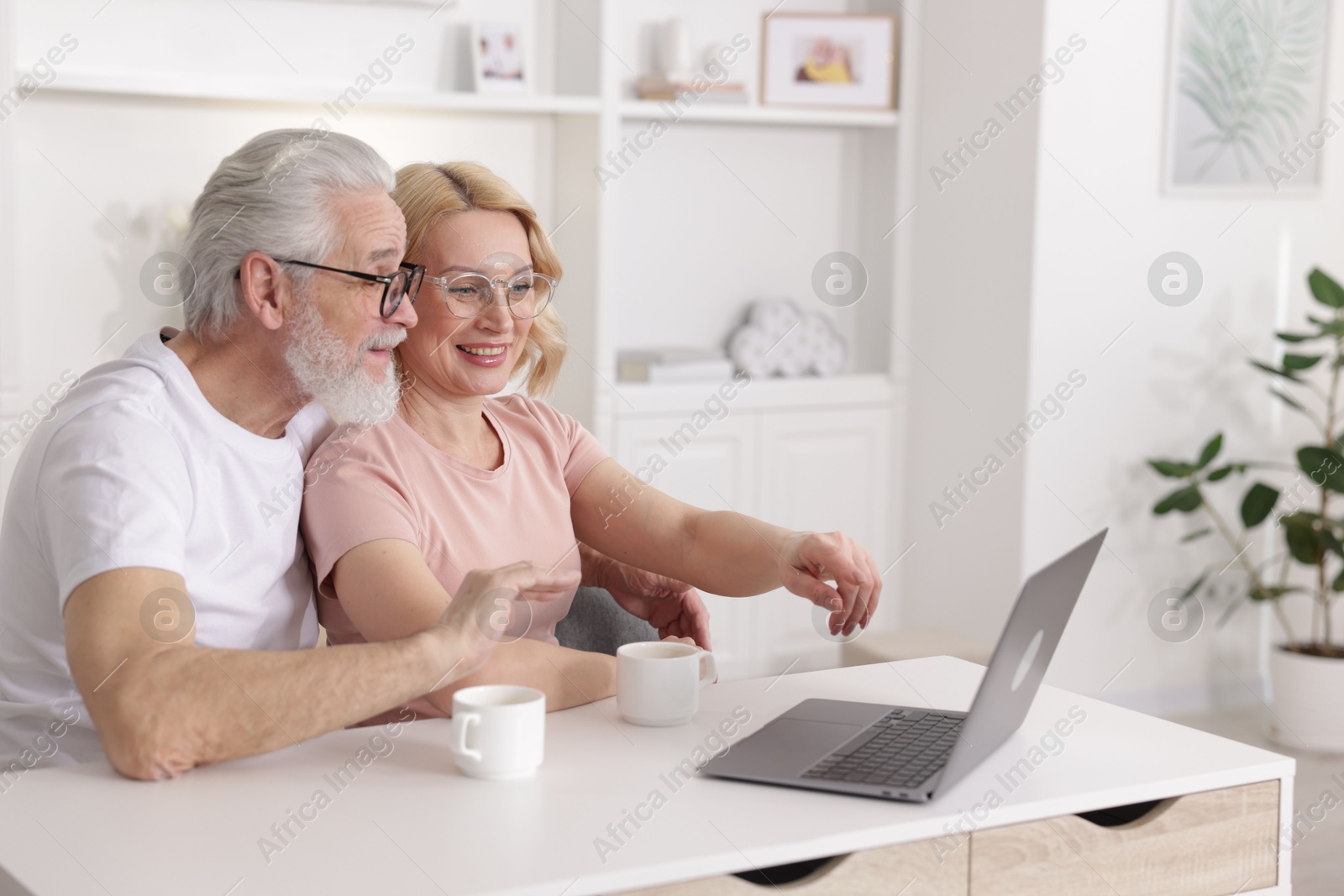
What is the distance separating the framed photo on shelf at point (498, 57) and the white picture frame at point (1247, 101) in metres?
1.78

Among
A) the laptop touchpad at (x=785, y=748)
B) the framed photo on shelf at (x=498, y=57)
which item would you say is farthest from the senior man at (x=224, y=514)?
the framed photo on shelf at (x=498, y=57)

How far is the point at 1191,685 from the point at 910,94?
76.5 inches

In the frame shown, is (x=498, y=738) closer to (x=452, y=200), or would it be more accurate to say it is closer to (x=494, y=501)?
(x=494, y=501)

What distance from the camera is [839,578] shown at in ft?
5.60

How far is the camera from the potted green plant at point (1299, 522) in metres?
3.71

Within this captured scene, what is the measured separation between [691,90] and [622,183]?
337mm

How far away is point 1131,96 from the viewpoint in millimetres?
3807

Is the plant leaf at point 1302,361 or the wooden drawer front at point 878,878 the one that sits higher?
the plant leaf at point 1302,361

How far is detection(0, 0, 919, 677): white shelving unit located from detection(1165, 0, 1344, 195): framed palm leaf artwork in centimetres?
78

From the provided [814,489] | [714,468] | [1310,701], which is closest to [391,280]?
[714,468]

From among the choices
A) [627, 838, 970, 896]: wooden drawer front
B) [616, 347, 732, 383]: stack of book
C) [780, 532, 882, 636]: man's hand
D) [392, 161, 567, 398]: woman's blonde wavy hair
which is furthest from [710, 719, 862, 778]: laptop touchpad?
[616, 347, 732, 383]: stack of book

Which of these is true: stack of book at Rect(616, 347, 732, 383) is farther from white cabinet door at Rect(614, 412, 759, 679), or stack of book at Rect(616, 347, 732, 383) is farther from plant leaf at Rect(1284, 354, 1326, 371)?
plant leaf at Rect(1284, 354, 1326, 371)

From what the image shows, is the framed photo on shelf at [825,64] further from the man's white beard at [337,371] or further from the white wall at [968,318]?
the man's white beard at [337,371]

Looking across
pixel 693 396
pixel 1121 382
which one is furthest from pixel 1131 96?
pixel 693 396
